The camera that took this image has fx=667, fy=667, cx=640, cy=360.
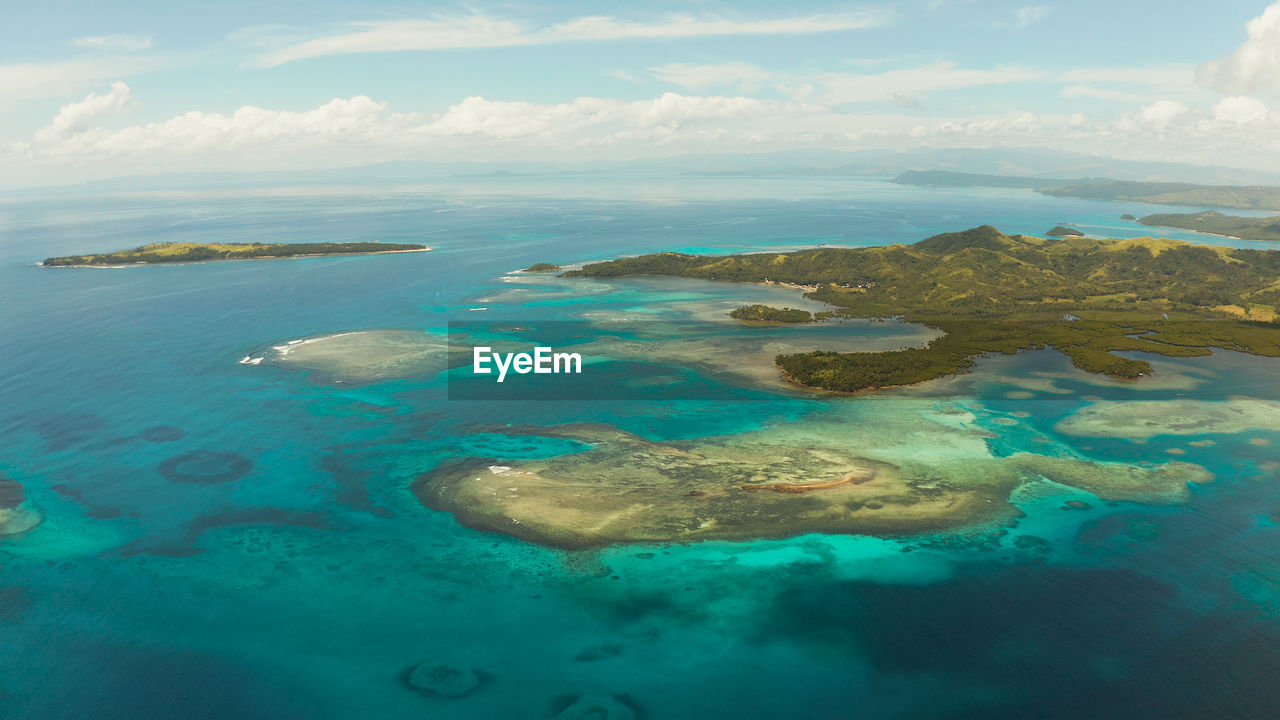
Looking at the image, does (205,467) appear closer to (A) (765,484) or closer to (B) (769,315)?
(A) (765,484)

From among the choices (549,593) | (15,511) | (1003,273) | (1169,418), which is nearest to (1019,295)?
(1003,273)

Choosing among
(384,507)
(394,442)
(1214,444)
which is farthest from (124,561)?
(1214,444)

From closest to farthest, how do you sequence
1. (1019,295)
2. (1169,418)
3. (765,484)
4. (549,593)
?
(549,593)
(765,484)
(1169,418)
(1019,295)

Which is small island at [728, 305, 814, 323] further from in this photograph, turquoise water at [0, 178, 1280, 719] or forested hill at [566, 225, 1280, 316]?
turquoise water at [0, 178, 1280, 719]

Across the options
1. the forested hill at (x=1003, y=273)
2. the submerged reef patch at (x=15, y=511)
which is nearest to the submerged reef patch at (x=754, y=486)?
the submerged reef patch at (x=15, y=511)

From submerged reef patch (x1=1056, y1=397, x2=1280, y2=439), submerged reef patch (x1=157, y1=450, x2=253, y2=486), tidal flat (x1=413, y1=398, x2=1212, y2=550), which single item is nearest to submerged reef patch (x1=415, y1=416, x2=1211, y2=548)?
tidal flat (x1=413, y1=398, x2=1212, y2=550)

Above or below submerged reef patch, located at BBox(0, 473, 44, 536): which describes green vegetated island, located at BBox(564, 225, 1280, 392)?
above
